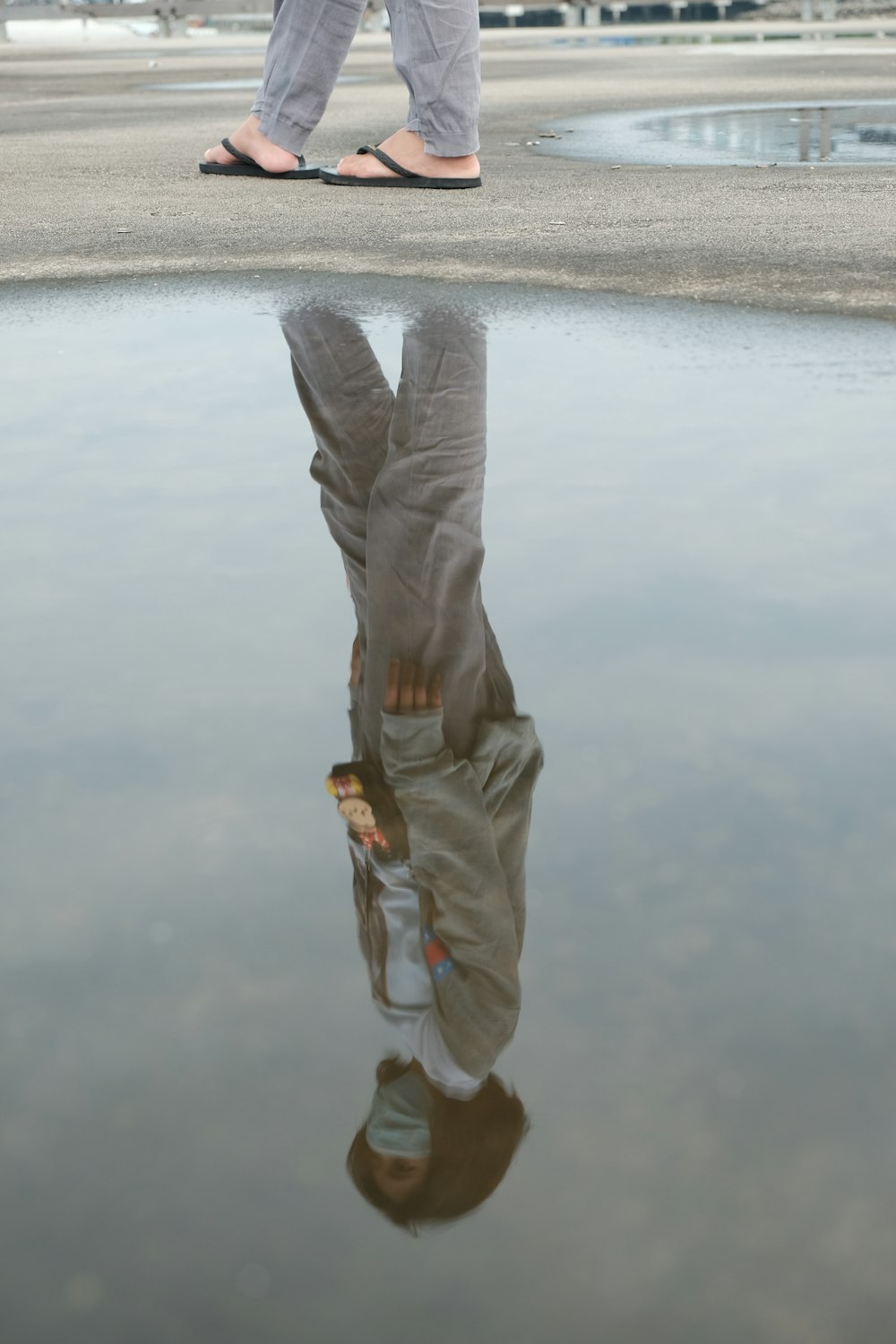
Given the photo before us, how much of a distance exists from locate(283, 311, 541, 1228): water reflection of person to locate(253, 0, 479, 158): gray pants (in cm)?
225

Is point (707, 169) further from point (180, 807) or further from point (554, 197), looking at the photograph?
point (180, 807)

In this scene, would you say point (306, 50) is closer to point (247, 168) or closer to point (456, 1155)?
point (247, 168)

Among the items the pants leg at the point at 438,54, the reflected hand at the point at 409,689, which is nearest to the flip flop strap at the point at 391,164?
the pants leg at the point at 438,54

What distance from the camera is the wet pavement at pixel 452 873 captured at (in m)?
0.82

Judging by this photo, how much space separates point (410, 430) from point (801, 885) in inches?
45.4

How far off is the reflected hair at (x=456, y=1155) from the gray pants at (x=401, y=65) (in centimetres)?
354

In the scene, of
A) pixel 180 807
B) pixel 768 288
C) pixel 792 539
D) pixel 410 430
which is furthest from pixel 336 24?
pixel 180 807

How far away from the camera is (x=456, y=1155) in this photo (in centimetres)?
89

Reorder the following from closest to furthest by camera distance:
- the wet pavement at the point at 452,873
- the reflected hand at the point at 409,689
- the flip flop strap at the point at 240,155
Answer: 1. the wet pavement at the point at 452,873
2. the reflected hand at the point at 409,689
3. the flip flop strap at the point at 240,155

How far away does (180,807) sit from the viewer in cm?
124

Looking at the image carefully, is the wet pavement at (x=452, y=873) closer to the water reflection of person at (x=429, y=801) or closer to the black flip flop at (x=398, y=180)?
the water reflection of person at (x=429, y=801)

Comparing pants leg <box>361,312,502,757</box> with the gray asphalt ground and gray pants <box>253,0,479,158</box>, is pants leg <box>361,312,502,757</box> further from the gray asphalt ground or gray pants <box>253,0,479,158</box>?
gray pants <box>253,0,479,158</box>

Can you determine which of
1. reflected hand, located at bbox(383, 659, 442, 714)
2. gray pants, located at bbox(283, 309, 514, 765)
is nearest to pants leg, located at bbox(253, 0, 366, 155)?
gray pants, located at bbox(283, 309, 514, 765)

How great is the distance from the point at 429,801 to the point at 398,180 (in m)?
3.60
